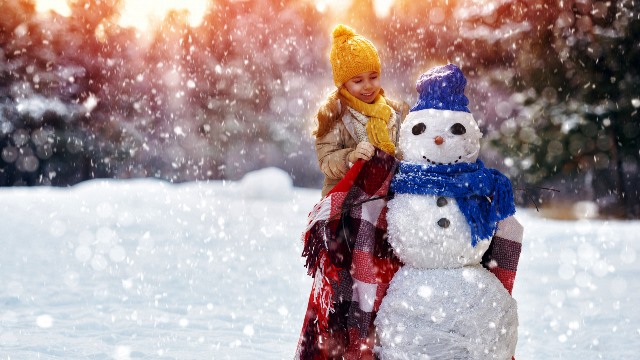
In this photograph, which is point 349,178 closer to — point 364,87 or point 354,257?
point 354,257

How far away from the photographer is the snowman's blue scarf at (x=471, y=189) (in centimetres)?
256

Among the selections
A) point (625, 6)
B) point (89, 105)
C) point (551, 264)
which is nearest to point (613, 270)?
point (551, 264)

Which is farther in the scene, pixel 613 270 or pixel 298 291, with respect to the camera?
pixel 613 270

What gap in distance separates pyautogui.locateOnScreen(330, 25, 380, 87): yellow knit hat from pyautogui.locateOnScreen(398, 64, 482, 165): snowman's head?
0.39 m

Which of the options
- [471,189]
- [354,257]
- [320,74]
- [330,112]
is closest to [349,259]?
[354,257]

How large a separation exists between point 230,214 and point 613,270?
Result: 689 centimetres

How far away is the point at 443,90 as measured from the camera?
105 inches

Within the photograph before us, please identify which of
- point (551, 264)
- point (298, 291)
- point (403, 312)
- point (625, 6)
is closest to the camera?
point (403, 312)

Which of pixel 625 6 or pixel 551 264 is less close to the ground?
pixel 625 6

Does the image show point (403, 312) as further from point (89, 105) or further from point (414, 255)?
point (89, 105)

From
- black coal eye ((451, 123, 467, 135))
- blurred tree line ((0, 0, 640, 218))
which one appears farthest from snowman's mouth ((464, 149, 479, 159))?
blurred tree line ((0, 0, 640, 218))

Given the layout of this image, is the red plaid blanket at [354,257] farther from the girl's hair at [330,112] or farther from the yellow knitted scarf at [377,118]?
the girl's hair at [330,112]

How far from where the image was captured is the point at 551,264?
747cm

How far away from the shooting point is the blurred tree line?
12062mm
